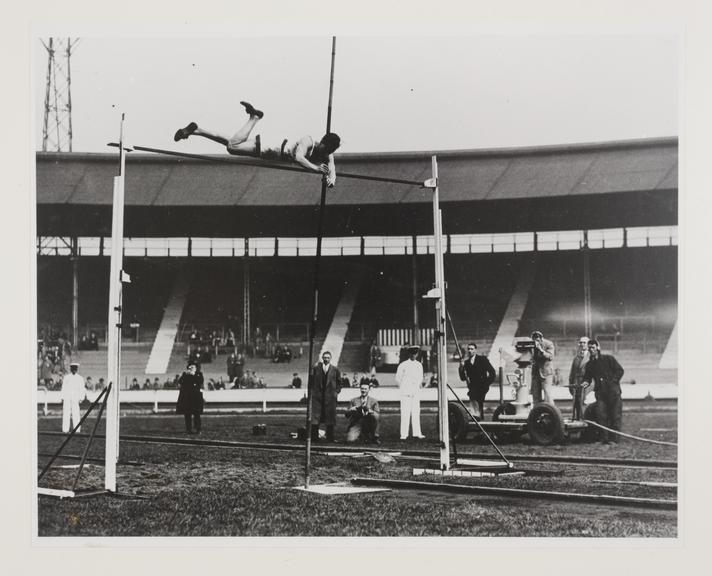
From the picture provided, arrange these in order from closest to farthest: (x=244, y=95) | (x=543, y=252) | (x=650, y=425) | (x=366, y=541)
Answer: (x=366, y=541)
(x=244, y=95)
(x=650, y=425)
(x=543, y=252)

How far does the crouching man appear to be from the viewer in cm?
1089

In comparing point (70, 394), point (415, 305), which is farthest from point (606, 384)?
point (415, 305)

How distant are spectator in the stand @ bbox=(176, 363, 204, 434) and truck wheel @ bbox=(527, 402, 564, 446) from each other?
4.80 metres

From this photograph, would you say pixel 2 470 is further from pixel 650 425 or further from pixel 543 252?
pixel 543 252

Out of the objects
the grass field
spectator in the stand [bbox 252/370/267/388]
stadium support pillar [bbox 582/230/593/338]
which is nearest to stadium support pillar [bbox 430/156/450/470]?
the grass field

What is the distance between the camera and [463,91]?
31.2 ft

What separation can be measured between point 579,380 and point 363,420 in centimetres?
280

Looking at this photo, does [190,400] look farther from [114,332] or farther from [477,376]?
[114,332]

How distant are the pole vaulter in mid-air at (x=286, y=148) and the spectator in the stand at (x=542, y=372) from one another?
4163 millimetres

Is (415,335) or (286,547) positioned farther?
(415,335)

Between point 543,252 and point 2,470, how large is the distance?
761 inches

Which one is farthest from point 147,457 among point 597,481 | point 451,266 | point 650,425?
point 451,266

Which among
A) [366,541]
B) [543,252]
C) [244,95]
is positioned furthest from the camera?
[543,252]

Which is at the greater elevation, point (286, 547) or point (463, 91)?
point (463, 91)
